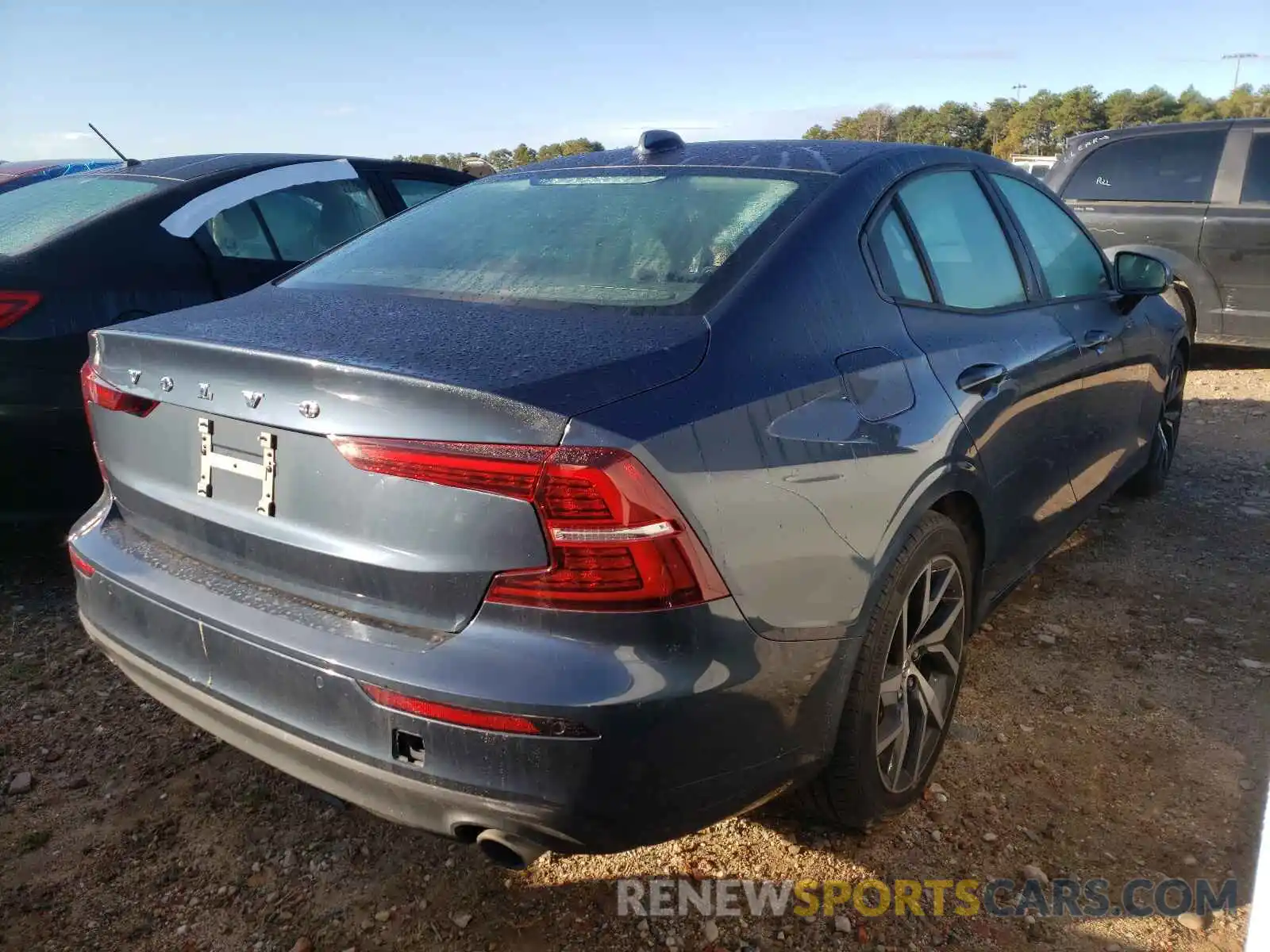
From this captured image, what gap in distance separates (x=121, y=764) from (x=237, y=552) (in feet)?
3.71

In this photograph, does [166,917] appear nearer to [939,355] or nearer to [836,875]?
[836,875]

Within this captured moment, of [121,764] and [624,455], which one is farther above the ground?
[624,455]

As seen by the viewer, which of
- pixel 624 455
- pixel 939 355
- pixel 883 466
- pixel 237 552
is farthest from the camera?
pixel 939 355

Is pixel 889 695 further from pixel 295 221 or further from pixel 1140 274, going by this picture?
pixel 295 221

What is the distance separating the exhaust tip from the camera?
1.64 m

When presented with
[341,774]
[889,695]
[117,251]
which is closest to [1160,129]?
[889,695]

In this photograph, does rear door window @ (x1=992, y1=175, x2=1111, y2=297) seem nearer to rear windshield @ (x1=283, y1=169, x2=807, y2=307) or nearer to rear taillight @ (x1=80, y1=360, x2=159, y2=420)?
rear windshield @ (x1=283, y1=169, x2=807, y2=307)

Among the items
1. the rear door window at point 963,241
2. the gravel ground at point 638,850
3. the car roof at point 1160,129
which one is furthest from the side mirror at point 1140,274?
the car roof at point 1160,129

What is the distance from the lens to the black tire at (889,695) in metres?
2.04

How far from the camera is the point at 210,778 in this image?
2564mm

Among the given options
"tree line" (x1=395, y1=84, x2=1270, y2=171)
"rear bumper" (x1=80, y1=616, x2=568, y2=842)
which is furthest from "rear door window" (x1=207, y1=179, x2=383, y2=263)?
"tree line" (x1=395, y1=84, x2=1270, y2=171)

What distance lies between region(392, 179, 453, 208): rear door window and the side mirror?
3164 millimetres

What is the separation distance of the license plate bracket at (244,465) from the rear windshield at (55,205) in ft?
6.97

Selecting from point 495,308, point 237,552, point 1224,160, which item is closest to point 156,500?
point 237,552
